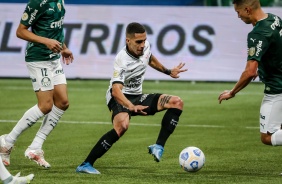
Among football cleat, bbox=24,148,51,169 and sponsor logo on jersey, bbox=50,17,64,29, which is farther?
sponsor logo on jersey, bbox=50,17,64,29

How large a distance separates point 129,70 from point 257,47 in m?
1.75

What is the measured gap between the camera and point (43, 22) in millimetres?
10391

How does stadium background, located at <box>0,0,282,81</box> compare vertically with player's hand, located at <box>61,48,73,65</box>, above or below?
below

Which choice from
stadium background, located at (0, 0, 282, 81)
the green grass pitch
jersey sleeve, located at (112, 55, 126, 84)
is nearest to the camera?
the green grass pitch

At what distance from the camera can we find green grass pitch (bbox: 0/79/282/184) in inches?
379

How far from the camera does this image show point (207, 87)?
2064 centimetres

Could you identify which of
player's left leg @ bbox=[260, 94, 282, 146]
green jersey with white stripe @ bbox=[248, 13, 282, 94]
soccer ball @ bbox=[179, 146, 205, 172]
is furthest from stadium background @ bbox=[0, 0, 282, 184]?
green jersey with white stripe @ bbox=[248, 13, 282, 94]

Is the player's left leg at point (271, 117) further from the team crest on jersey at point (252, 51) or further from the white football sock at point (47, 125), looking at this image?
the white football sock at point (47, 125)

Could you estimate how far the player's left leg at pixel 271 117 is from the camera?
9.76 meters

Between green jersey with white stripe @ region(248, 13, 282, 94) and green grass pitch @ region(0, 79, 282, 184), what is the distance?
1.12 metres

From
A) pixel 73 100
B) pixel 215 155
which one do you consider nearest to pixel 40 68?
pixel 215 155

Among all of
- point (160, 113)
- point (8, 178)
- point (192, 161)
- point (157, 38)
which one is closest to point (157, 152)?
point (192, 161)

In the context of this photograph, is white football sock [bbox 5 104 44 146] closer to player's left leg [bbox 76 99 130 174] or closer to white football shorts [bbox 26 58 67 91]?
white football shorts [bbox 26 58 67 91]

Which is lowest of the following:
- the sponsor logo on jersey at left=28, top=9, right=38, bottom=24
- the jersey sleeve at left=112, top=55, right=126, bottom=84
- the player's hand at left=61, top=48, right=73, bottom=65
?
the player's hand at left=61, top=48, right=73, bottom=65
